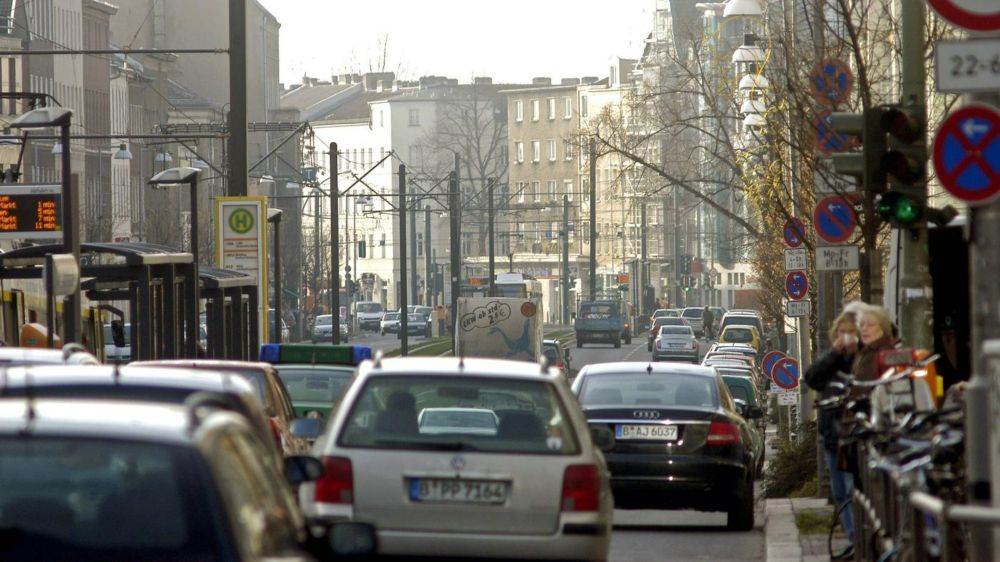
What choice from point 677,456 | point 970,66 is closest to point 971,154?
point 970,66

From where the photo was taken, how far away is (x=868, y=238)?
1864 centimetres

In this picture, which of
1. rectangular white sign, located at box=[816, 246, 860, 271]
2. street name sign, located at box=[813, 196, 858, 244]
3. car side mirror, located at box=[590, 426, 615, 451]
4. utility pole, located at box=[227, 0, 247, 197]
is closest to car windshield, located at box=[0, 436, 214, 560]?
car side mirror, located at box=[590, 426, 615, 451]

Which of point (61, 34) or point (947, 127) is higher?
point (61, 34)

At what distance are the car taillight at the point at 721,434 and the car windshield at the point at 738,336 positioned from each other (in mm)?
53149

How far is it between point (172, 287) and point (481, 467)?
15.3m

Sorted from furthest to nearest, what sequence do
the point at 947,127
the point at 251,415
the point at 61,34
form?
1. the point at 61,34
2. the point at 947,127
3. the point at 251,415

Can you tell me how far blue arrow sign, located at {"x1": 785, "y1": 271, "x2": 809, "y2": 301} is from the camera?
2955 cm

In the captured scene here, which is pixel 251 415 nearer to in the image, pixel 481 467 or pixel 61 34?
pixel 481 467

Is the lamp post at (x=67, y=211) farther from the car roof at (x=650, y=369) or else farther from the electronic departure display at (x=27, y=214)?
the car roof at (x=650, y=369)

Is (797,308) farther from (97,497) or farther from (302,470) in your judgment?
(97,497)

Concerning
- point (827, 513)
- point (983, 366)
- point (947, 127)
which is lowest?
point (827, 513)

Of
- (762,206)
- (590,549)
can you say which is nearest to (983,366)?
(590,549)

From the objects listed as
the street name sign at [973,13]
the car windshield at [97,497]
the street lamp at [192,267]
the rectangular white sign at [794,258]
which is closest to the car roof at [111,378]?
the car windshield at [97,497]

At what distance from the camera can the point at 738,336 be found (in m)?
69.9
